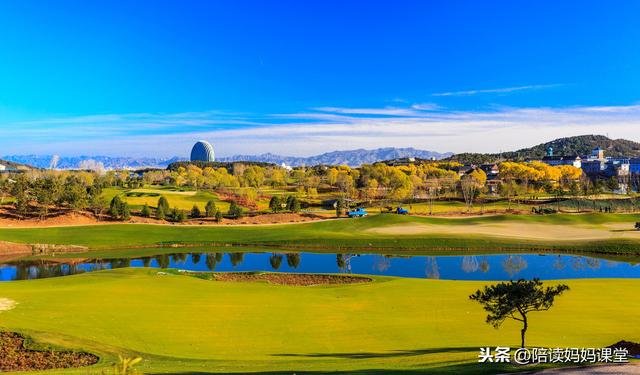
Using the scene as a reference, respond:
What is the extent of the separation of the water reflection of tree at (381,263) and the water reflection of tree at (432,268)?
4365 mm

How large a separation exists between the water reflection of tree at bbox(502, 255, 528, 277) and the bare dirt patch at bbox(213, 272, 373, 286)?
16.7 m

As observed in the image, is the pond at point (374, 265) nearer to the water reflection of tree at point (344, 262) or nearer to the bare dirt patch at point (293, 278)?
the water reflection of tree at point (344, 262)

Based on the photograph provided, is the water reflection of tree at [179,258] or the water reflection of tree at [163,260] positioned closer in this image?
the water reflection of tree at [163,260]

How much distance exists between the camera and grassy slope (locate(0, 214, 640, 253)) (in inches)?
2559

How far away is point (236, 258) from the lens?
60.2 m

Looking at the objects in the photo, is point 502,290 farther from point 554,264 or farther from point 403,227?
point 403,227

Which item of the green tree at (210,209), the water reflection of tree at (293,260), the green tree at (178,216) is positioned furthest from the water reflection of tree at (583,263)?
the green tree at (178,216)

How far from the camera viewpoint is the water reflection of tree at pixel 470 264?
50725 mm

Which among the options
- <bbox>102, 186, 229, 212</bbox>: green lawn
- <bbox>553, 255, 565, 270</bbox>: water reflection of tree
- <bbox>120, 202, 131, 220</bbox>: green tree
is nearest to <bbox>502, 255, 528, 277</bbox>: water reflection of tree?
<bbox>553, 255, 565, 270</bbox>: water reflection of tree

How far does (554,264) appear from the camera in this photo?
5359 cm

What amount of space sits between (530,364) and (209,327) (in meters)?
15.6

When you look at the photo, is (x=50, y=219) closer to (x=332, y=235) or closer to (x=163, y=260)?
(x=163, y=260)

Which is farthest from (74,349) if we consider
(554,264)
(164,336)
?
(554,264)

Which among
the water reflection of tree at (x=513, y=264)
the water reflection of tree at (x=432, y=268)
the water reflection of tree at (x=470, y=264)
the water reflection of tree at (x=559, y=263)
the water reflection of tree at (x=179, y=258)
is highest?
the water reflection of tree at (x=513, y=264)
